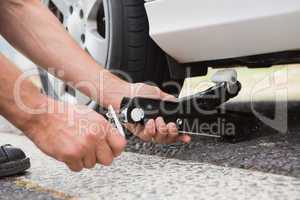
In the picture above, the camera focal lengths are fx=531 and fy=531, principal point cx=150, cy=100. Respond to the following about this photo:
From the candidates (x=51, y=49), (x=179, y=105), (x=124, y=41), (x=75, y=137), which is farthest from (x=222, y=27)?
(x=75, y=137)

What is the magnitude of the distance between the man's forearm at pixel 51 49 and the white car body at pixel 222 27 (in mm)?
341

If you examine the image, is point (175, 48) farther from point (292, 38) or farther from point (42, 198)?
point (42, 198)

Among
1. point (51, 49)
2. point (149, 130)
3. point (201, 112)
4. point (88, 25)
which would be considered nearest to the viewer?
point (149, 130)

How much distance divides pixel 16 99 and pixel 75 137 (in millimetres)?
161

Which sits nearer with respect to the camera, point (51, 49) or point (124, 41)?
point (51, 49)

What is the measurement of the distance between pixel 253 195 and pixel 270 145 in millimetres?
555

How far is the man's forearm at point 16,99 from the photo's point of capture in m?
1.16

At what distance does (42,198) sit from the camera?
4.65 ft

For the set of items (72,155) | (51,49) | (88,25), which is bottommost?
(72,155)

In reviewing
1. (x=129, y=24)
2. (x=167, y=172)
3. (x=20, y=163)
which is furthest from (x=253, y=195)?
(x=129, y=24)

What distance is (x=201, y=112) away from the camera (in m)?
1.86

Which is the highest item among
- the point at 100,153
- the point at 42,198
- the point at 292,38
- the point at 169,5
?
the point at 169,5

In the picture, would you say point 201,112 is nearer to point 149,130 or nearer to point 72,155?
point 149,130

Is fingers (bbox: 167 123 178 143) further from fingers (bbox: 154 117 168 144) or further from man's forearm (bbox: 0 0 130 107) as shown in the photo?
man's forearm (bbox: 0 0 130 107)
